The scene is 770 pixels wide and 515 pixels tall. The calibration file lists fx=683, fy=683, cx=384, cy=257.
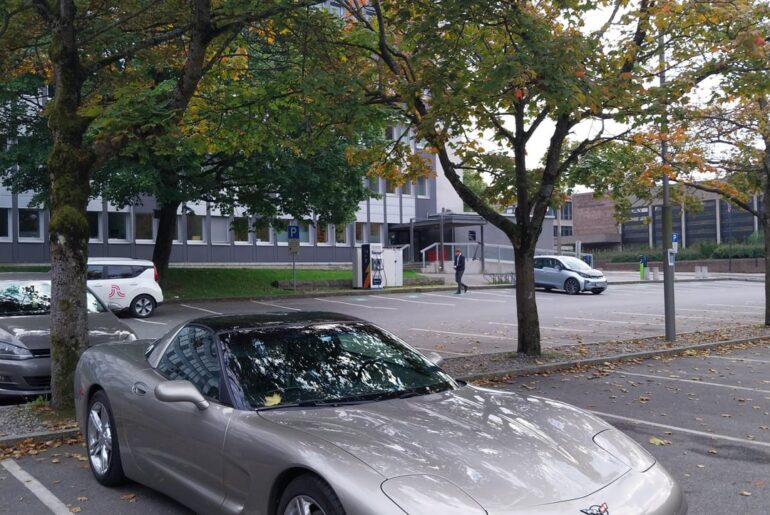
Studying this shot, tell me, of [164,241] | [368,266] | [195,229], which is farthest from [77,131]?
[195,229]

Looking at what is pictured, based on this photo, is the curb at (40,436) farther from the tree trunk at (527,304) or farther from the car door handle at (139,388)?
the tree trunk at (527,304)

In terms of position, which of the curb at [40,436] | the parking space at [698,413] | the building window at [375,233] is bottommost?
the parking space at [698,413]

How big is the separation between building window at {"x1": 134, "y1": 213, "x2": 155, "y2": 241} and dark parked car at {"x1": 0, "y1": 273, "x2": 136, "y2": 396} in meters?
27.5

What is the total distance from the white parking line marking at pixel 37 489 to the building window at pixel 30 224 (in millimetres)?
29862

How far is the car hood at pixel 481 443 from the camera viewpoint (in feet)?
9.84

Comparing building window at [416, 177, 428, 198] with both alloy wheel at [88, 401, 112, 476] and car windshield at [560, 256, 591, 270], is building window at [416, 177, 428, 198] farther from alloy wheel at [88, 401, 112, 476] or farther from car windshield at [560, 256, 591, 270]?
alloy wheel at [88, 401, 112, 476]

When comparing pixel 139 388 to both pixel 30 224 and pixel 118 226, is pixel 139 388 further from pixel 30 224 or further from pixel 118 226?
pixel 118 226

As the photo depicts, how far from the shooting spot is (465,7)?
317 inches

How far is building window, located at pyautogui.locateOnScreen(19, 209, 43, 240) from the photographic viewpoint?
106 feet

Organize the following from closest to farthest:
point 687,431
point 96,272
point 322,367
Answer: point 322,367
point 687,431
point 96,272

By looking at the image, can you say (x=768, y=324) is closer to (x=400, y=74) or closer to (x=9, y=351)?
(x=400, y=74)

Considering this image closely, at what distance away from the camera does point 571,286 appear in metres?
28.6

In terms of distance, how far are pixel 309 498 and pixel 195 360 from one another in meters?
1.61

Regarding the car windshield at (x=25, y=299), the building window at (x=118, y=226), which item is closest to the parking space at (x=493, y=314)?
the car windshield at (x=25, y=299)
